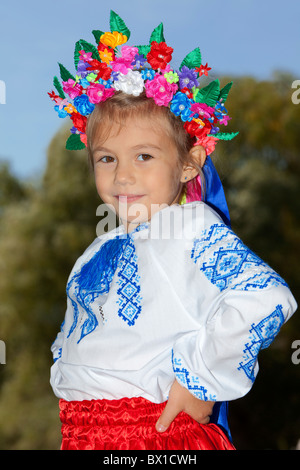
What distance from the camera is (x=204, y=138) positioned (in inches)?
66.7

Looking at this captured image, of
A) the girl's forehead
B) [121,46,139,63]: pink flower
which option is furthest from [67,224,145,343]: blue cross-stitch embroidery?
[121,46,139,63]: pink flower

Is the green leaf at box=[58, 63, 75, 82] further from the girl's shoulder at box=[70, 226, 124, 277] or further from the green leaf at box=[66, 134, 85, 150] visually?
the girl's shoulder at box=[70, 226, 124, 277]

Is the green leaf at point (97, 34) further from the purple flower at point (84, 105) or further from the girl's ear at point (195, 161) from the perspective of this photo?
the girl's ear at point (195, 161)

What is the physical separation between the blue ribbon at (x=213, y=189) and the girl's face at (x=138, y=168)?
166mm

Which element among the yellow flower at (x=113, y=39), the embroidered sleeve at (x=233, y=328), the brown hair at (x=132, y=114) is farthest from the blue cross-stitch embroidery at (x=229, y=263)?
the yellow flower at (x=113, y=39)

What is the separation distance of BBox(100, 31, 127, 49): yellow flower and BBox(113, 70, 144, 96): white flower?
0.12m

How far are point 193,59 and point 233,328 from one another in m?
0.78

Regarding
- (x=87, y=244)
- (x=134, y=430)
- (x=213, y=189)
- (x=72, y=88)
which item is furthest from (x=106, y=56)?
(x=87, y=244)

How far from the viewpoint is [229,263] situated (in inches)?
55.1

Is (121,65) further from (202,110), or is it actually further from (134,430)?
(134,430)

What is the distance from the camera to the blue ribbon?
177cm

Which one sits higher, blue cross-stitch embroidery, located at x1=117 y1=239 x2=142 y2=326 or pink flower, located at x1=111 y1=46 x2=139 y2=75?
pink flower, located at x1=111 y1=46 x2=139 y2=75
